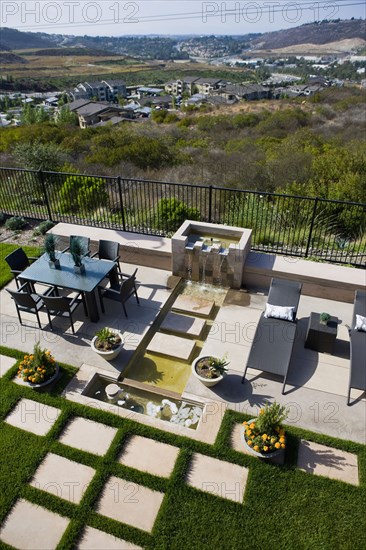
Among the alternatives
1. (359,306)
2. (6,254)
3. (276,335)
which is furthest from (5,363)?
(359,306)

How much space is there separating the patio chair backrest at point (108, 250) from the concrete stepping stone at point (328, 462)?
13.3ft

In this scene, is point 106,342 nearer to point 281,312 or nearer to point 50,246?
point 50,246

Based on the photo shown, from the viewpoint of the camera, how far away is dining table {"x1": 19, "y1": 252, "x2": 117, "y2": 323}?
17.9ft

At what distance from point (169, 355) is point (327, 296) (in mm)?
2910

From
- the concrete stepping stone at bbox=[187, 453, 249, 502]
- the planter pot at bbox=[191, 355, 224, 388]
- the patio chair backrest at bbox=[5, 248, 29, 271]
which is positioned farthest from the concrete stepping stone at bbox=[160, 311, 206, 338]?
the patio chair backrest at bbox=[5, 248, 29, 271]

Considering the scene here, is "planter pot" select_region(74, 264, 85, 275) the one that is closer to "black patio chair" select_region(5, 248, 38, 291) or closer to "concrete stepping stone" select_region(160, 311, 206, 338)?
"black patio chair" select_region(5, 248, 38, 291)

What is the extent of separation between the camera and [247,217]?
7.88 m

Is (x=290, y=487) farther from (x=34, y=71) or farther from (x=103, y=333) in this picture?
(x=34, y=71)

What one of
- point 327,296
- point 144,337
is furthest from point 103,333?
point 327,296

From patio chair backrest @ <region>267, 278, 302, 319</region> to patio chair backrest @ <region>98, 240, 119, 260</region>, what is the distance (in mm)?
2669

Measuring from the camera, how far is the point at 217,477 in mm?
3734

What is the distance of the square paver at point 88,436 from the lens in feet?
13.2

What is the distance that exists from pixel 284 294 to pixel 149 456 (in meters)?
2.91

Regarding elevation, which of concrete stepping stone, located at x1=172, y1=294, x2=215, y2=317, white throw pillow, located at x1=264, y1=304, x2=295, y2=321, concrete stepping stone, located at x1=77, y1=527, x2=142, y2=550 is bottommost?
concrete stepping stone, located at x1=77, y1=527, x2=142, y2=550
